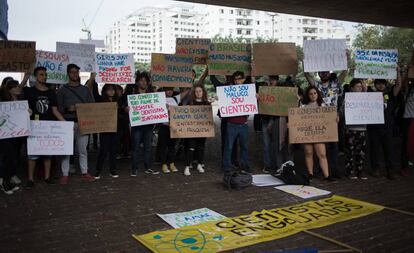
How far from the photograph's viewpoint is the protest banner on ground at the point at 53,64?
8.28 m

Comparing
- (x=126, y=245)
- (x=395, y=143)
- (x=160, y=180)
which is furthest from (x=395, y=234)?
(x=395, y=143)

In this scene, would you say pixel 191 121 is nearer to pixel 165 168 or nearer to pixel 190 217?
pixel 165 168

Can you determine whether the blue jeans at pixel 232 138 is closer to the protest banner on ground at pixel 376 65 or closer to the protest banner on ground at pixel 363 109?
the protest banner on ground at pixel 363 109

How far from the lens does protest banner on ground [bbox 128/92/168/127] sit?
743cm

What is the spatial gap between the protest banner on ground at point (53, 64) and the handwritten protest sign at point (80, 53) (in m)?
0.18

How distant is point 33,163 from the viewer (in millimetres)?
6762

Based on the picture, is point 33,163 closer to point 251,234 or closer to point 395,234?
point 251,234

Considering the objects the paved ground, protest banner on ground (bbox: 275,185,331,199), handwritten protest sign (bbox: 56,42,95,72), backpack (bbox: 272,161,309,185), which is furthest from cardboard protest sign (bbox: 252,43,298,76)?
handwritten protest sign (bbox: 56,42,95,72)

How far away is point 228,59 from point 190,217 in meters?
4.13

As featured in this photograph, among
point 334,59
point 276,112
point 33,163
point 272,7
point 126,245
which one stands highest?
point 272,7

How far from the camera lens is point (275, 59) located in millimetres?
8055

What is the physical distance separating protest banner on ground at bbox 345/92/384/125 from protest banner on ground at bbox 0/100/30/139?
5618 millimetres

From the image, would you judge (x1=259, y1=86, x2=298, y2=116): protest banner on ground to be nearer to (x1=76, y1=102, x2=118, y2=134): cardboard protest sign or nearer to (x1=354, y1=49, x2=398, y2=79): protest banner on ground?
(x1=354, y1=49, x2=398, y2=79): protest banner on ground

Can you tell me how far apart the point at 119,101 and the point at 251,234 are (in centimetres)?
459
